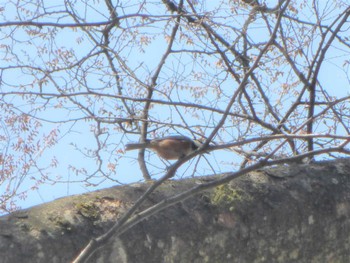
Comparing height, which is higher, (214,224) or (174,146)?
(174,146)

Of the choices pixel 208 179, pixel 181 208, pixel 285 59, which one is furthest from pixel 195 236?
pixel 285 59

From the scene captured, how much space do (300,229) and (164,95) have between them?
297cm

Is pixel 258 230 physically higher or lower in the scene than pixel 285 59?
lower

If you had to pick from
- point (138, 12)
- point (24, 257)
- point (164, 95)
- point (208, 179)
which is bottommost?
point (24, 257)

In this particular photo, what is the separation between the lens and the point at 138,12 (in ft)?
16.5

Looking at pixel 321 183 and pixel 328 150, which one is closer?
pixel 328 150

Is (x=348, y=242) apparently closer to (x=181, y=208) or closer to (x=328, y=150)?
(x=328, y=150)

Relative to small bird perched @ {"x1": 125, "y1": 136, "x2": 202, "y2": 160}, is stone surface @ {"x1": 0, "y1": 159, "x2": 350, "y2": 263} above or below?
below

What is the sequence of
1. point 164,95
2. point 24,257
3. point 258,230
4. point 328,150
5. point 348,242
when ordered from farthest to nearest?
point 164,95 < point 348,242 < point 258,230 < point 328,150 < point 24,257

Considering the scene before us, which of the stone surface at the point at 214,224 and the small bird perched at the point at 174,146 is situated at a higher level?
the small bird perched at the point at 174,146

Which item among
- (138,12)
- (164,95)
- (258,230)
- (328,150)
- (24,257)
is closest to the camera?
(24,257)

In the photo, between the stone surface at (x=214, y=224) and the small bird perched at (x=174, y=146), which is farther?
the small bird perched at (x=174, y=146)

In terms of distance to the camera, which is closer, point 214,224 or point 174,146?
point 214,224

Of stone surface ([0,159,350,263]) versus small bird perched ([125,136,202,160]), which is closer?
stone surface ([0,159,350,263])
